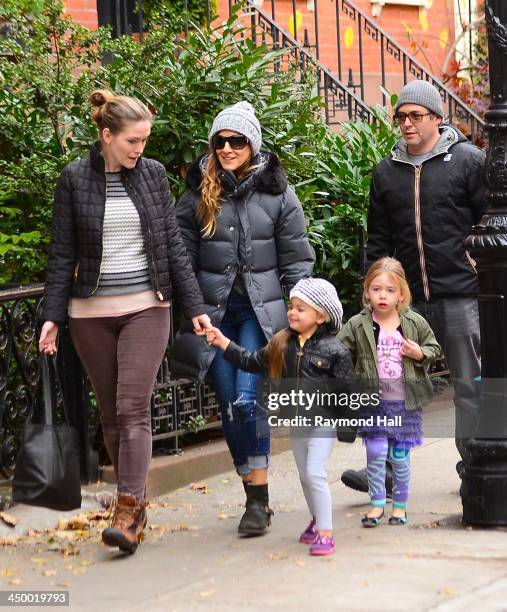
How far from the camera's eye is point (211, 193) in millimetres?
6227

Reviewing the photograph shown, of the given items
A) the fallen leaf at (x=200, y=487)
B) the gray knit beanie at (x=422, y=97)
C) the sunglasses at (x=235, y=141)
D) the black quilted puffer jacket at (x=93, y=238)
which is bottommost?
the fallen leaf at (x=200, y=487)

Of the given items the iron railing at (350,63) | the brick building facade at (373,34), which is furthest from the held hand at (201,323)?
the brick building facade at (373,34)

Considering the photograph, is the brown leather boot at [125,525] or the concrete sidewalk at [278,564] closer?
the concrete sidewalk at [278,564]

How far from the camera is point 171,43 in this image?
7988mm

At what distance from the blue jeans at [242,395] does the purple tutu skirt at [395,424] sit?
0.49 meters

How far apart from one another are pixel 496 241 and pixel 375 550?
147cm

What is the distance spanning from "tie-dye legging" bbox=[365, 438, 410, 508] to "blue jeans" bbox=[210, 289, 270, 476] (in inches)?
19.9

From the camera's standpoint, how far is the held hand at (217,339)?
5895 millimetres

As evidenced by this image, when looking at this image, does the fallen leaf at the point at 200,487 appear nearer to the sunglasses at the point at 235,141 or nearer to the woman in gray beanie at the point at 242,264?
the woman in gray beanie at the point at 242,264

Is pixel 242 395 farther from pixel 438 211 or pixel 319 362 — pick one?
pixel 438 211

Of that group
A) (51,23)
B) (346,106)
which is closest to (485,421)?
(51,23)

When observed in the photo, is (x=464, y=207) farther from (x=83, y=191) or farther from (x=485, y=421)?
(x=83, y=191)

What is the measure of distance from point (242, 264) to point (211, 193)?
1.16 feet

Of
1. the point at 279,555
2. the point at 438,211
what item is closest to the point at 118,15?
the point at 438,211
